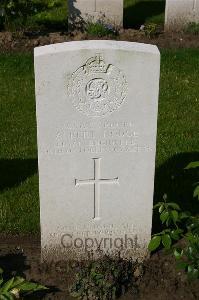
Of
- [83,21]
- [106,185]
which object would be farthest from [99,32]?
[106,185]

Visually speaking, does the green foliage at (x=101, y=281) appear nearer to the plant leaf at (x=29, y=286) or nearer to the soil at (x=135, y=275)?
the soil at (x=135, y=275)

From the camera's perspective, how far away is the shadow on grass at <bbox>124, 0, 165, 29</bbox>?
1045 cm

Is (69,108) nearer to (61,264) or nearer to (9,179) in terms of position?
(61,264)

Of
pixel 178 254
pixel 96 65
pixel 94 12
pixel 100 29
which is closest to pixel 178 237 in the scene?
pixel 178 254

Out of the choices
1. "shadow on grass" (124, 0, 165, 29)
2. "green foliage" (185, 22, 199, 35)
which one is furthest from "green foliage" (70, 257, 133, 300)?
"shadow on grass" (124, 0, 165, 29)

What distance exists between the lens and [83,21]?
32.0 ft

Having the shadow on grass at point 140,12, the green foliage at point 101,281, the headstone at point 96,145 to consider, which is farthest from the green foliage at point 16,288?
the shadow on grass at point 140,12

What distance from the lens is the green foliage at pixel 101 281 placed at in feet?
13.1

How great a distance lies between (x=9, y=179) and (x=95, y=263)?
1752 mm

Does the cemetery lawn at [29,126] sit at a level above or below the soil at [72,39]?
below

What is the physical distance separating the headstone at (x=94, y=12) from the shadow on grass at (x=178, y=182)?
4.41 meters

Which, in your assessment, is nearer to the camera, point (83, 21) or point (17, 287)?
point (17, 287)

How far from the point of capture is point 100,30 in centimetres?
933

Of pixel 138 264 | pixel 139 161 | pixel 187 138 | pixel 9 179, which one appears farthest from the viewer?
pixel 187 138
